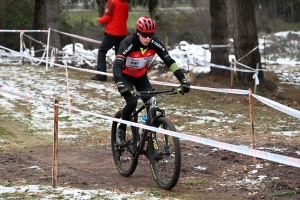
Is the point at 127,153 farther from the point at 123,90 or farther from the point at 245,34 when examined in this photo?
the point at 245,34

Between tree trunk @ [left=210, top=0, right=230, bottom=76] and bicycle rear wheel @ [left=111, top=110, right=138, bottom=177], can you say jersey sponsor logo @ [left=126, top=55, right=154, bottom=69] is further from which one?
tree trunk @ [left=210, top=0, right=230, bottom=76]

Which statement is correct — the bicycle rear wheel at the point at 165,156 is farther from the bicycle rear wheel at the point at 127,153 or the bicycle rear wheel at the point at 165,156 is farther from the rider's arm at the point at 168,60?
the rider's arm at the point at 168,60

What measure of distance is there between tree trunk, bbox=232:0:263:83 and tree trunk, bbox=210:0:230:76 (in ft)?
9.09

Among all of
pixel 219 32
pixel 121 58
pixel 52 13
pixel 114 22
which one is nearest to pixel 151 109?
pixel 121 58

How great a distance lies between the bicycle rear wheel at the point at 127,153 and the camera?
7727 millimetres

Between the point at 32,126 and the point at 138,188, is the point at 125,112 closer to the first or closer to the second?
the point at 138,188

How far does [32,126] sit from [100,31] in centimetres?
3036

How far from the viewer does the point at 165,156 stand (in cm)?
702

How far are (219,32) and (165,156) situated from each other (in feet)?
48.0

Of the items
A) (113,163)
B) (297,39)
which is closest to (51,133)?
(113,163)

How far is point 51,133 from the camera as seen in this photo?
1166 centimetres

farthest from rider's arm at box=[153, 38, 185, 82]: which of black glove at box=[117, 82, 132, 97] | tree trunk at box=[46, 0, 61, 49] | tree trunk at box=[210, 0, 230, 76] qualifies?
tree trunk at box=[46, 0, 61, 49]

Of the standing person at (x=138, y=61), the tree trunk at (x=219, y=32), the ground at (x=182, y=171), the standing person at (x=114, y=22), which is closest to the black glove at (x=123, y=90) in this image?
the standing person at (x=138, y=61)

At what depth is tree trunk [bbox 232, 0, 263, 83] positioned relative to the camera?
58.4 feet
